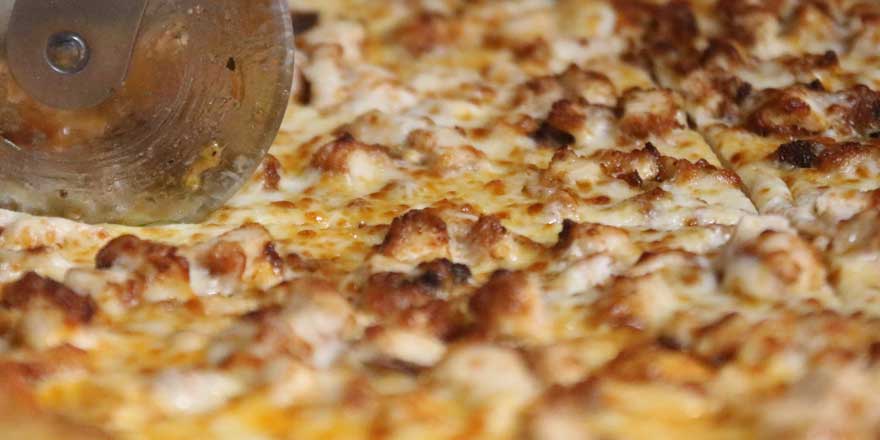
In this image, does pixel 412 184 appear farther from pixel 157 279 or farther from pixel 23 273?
pixel 23 273

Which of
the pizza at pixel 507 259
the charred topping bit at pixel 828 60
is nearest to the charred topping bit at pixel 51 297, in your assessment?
the pizza at pixel 507 259

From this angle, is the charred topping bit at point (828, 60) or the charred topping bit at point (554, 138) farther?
the charred topping bit at point (828, 60)

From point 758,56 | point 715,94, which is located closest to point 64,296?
point 715,94

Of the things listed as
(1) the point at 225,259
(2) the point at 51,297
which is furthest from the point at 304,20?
(2) the point at 51,297

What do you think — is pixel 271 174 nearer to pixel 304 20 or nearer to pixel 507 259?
pixel 507 259

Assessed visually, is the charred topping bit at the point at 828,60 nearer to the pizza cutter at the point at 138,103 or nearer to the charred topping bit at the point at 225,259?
the pizza cutter at the point at 138,103

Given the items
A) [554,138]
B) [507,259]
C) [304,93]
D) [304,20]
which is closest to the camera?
[507,259]

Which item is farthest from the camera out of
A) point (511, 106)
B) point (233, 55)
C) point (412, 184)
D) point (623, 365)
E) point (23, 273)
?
point (511, 106)
